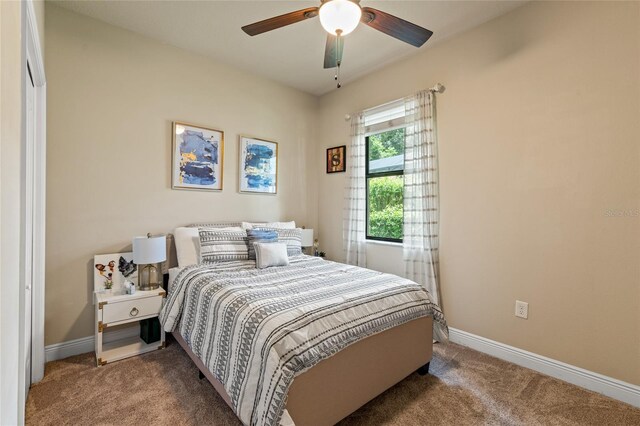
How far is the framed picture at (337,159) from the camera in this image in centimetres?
376

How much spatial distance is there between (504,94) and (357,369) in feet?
7.88

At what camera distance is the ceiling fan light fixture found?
1.56 m

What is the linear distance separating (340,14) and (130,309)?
8.43 ft

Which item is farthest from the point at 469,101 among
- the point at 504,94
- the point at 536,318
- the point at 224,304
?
the point at 224,304

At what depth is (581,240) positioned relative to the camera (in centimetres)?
205

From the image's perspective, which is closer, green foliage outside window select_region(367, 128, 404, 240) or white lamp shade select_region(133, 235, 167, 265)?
white lamp shade select_region(133, 235, 167, 265)

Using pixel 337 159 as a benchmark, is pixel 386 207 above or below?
below

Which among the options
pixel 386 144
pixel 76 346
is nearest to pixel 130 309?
pixel 76 346

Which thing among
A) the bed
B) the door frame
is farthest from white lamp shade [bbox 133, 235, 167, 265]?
the door frame

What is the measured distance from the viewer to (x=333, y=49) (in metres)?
1.96

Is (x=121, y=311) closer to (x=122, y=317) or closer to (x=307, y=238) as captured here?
(x=122, y=317)

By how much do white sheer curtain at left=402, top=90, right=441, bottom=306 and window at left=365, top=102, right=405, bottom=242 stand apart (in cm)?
23


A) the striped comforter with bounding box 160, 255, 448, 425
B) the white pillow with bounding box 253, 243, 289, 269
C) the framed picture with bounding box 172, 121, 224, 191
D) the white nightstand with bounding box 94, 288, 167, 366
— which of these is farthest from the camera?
the framed picture with bounding box 172, 121, 224, 191

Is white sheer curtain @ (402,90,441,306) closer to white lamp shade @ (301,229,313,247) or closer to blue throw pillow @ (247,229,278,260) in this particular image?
white lamp shade @ (301,229,313,247)
